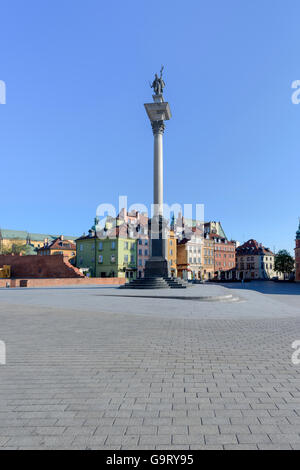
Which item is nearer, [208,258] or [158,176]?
[158,176]

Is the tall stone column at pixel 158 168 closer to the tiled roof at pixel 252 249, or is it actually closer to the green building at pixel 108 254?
the green building at pixel 108 254

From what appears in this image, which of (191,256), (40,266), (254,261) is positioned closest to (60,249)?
(40,266)

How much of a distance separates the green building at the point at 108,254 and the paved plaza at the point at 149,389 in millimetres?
57652

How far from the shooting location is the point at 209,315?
489 inches

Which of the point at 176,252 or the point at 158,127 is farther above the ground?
the point at 158,127

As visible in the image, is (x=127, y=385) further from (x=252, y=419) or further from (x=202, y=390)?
(x=252, y=419)

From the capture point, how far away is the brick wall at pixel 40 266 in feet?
165

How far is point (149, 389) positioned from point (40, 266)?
2015 inches

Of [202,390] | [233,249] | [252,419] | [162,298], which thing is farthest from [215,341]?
[233,249]

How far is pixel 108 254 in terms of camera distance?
67250 mm

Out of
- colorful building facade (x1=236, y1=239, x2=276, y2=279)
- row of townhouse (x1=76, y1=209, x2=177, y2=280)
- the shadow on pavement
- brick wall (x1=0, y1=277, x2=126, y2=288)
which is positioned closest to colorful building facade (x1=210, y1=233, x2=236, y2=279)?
colorful building facade (x1=236, y1=239, x2=276, y2=279)

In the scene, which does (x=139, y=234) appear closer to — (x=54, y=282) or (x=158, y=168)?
(x=54, y=282)

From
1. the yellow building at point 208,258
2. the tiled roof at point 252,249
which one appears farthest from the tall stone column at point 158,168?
the tiled roof at point 252,249

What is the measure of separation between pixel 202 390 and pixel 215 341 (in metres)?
3.42
